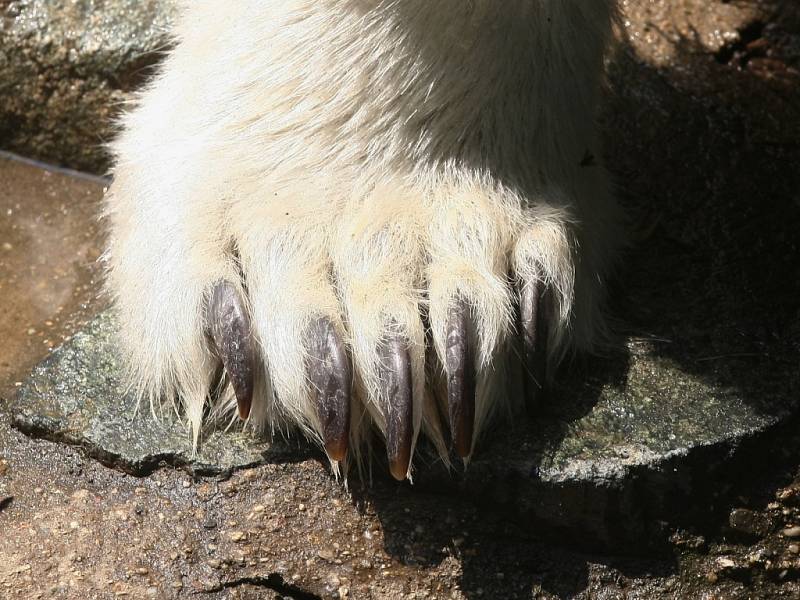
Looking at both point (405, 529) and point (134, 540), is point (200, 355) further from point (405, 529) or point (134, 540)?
point (405, 529)

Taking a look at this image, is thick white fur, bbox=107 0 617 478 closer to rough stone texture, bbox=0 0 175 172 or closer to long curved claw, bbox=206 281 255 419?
long curved claw, bbox=206 281 255 419

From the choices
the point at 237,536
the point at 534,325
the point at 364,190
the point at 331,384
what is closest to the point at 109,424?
the point at 237,536

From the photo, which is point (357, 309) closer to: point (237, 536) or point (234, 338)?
point (234, 338)

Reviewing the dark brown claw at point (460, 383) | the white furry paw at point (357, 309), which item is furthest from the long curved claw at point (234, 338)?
the dark brown claw at point (460, 383)

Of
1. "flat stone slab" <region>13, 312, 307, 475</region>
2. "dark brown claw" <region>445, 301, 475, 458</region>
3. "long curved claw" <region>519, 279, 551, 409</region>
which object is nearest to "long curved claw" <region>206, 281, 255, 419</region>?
"flat stone slab" <region>13, 312, 307, 475</region>

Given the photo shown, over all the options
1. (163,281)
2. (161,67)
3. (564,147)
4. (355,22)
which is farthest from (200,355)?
(161,67)

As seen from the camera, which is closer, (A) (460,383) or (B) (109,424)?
(A) (460,383)

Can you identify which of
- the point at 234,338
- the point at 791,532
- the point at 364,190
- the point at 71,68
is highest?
the point at 364,190
